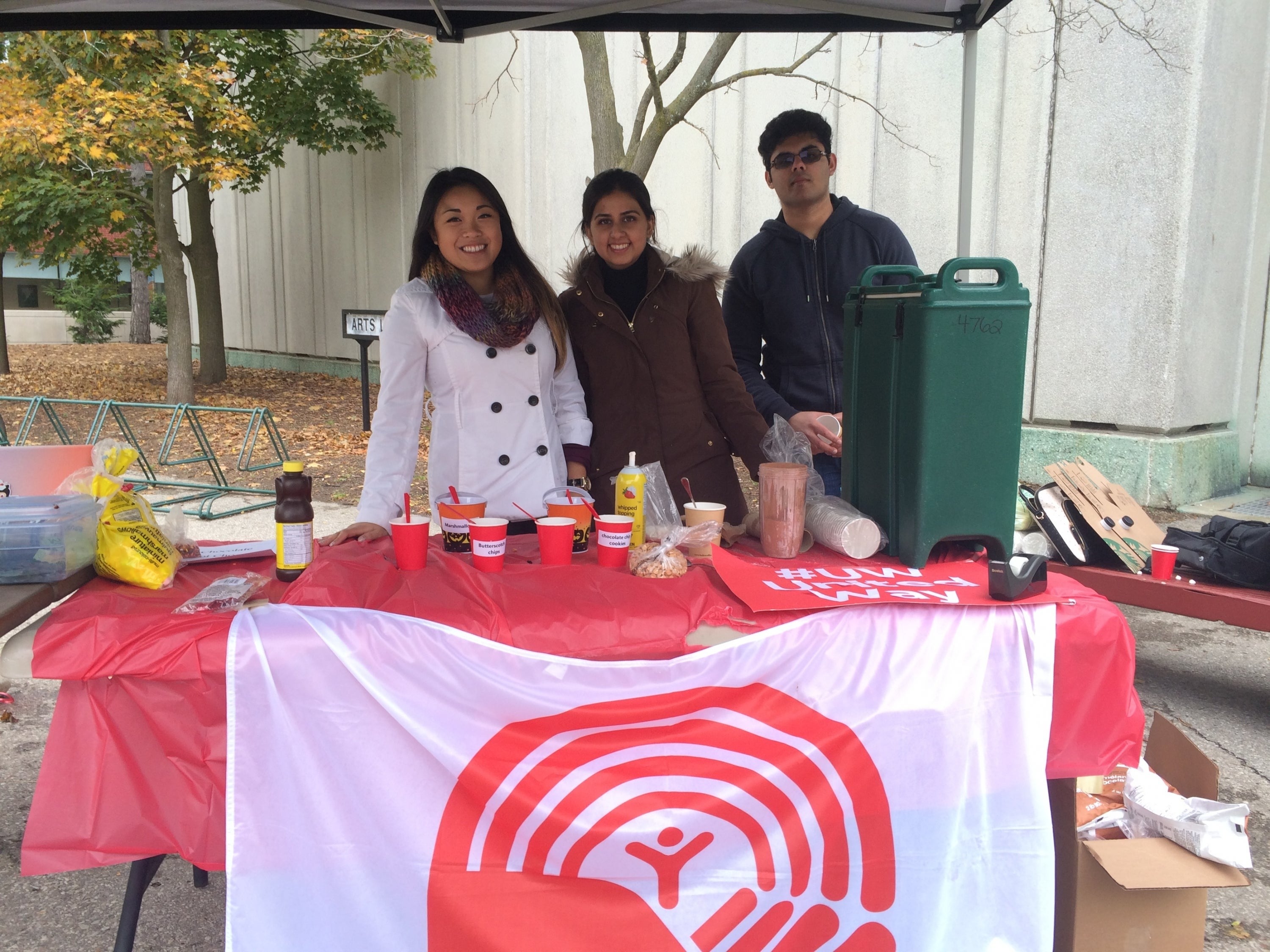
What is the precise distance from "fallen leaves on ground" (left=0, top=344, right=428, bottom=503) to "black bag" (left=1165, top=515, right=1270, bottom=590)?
5980 millimetres

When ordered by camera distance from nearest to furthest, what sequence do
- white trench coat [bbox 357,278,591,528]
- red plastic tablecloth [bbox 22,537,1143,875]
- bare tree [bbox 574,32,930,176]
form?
red plastic tablecloth [bbox 22,537,1143,875] < white trench coat [bbox 357,278,591,528] < bare tree [bbox 574,32,930,176]

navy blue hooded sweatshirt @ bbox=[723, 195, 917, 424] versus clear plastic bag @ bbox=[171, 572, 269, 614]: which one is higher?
navy blue hooded sweatshirt @ bbox=[723, 195, 917, 424]

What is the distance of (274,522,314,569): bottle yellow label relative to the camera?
88.1 inches

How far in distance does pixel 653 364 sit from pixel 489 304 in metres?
0.60

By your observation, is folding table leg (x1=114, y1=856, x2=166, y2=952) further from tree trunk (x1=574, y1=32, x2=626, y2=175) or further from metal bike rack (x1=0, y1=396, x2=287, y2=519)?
tree trunk (x1=574, y1=32, x2=626, y2=175)

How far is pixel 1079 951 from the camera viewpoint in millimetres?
2184

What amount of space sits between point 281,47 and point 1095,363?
10764 mm

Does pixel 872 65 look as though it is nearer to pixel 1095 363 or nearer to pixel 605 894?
pixel 1095 363

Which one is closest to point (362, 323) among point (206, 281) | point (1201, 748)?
point (206, 281)

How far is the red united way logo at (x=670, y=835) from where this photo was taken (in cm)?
201

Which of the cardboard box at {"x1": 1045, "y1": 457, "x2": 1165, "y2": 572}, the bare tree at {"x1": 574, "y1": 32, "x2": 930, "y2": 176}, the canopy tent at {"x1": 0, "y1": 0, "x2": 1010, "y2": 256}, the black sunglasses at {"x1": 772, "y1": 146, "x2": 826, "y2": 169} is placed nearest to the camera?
the canopy tent at {"x1": 0, "y1": 0, "x2": 1010, "y2": 256}

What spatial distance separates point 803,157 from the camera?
3.39 m

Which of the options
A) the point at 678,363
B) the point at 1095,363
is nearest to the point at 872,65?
the point at 1095,363

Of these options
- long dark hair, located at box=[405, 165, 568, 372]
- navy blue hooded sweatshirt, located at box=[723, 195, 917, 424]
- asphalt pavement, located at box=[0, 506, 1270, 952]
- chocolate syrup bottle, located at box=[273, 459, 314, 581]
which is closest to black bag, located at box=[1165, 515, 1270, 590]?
asphalt pavement, located at box=[0, 506, 1270, 952]
